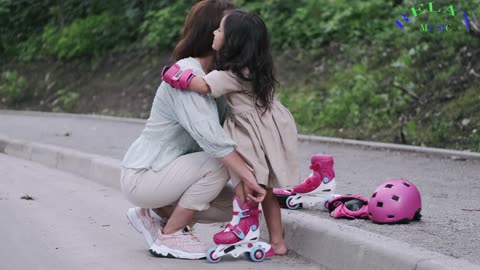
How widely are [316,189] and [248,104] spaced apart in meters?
1.28

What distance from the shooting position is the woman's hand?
5.06m

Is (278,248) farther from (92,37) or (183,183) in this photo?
(92,37)

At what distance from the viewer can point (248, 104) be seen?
5.23 meters

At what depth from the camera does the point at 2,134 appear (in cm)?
1295

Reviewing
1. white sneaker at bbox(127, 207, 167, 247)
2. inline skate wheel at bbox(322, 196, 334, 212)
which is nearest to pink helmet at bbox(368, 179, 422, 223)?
inline skate wheel at bbox(322, 196, 334, 212)

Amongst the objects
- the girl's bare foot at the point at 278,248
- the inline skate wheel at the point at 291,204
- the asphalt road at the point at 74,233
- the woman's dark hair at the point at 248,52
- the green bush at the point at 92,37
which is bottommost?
the green bush at the point at 92,37

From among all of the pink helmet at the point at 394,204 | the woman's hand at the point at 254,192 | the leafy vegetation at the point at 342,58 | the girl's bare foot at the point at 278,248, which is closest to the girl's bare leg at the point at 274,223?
the girl's bare foot at the point at 278,248

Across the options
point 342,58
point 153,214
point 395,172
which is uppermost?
point 153,214

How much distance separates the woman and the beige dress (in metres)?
0.08

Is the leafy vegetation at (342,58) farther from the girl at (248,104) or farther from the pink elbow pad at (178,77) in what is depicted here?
the pink elbow pad at (178,77)

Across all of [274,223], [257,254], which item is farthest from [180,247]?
[274,223]

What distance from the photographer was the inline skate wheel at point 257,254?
5.25m

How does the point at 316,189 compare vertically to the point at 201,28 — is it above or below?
below

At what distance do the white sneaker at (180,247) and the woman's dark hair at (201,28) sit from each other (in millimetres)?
1022
